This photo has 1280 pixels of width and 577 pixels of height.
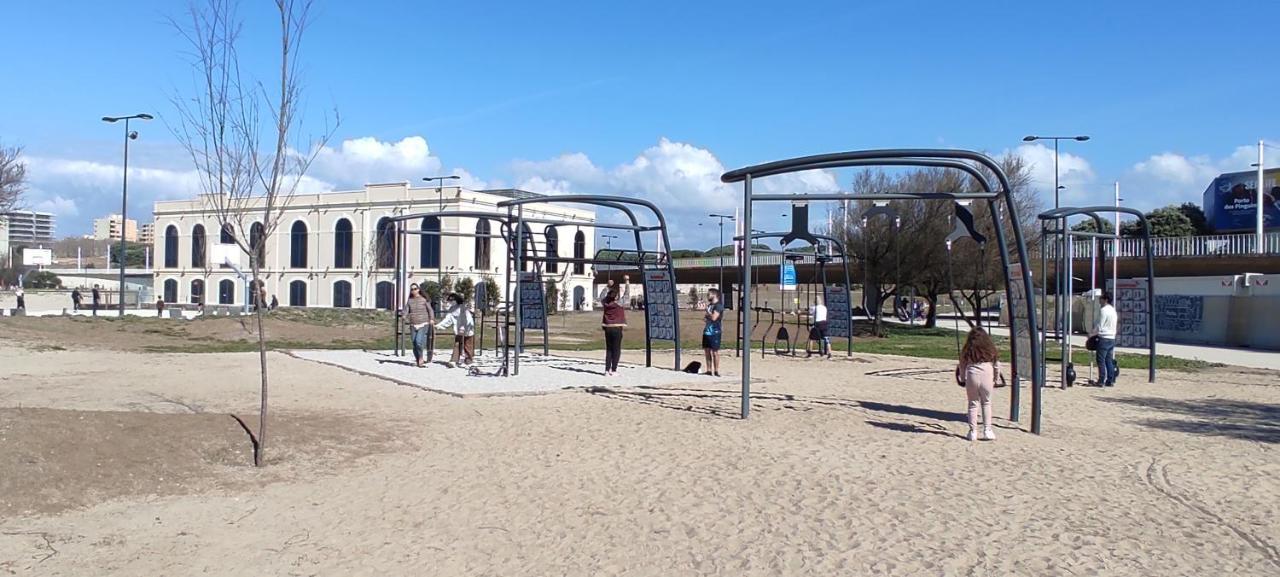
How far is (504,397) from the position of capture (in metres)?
13.9

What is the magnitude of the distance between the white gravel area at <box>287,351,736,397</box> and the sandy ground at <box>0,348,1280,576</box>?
166 cm

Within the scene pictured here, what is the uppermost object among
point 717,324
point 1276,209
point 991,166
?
point 1276,209

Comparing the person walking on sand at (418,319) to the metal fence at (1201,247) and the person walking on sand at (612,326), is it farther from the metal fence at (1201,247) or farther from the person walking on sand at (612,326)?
the metal fence at (1201,247)

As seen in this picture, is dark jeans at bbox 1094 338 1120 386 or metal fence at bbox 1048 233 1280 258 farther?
metal fence at bbox 1048 233 1280 258

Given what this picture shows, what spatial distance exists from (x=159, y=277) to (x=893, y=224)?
6314 centimetres

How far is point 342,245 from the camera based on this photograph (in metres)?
70.8

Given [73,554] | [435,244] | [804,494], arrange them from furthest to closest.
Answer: [435,244] < [804,494] < [73,554]

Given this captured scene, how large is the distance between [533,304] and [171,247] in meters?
67.5

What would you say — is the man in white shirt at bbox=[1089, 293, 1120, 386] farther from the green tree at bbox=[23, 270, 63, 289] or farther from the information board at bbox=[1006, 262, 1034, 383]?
the green tree at bbox=[23, 270, 63, 289]

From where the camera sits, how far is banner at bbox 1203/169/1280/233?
199ft

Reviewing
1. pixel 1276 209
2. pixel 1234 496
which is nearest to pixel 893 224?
pixel 1234 496

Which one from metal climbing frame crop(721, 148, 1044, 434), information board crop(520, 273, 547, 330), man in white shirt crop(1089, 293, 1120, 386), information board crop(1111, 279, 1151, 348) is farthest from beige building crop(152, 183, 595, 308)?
metal climbing frame crop(721, 148, 1044, 434)

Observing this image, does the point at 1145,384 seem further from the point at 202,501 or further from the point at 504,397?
the point at 202,501

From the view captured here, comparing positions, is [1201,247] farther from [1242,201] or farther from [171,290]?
[171,290]
